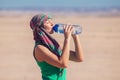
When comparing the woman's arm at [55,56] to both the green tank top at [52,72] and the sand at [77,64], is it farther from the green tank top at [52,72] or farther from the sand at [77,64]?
the sand at [77,64]

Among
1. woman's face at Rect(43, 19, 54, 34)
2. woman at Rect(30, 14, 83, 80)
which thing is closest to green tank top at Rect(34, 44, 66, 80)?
woman at Rect(30, 14, 83, 80)

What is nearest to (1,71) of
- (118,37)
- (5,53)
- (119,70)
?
(119,70)

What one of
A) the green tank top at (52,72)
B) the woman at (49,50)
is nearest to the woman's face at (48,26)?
the woman at (49,50)

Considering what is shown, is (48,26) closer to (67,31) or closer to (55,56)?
(67,31)

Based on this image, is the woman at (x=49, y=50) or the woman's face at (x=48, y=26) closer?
the woman at (x=49, y=50)

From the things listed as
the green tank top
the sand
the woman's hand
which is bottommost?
the sand

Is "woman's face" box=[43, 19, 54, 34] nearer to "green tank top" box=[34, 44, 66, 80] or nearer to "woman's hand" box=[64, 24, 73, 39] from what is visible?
"woman's hand" box=[64, 24, 73, 39]

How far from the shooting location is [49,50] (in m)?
5.18

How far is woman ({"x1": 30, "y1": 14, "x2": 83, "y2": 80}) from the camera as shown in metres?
5.07

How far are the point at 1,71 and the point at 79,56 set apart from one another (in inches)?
305

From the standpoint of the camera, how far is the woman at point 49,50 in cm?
507

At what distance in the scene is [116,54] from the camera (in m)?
16.4

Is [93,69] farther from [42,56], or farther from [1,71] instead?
[42,56]

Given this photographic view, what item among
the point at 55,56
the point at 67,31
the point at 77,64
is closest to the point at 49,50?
the point at 55,56
